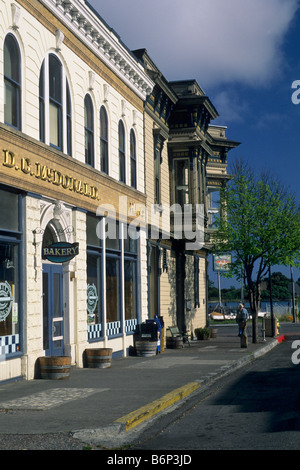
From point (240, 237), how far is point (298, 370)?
12161 mm

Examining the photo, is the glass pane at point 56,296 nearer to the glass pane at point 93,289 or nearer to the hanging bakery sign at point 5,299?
the glass pane at point 93,289

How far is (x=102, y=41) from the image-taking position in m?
20.3

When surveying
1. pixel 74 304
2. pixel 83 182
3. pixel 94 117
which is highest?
pixel 94 117

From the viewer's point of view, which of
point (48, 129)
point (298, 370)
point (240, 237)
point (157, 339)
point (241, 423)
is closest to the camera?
point (241, 423)

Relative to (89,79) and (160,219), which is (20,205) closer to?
(89,79)

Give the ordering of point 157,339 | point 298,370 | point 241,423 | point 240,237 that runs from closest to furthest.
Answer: point 241,423, point 298,370, point 157,339, point 240,237

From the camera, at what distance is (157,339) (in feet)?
74.9

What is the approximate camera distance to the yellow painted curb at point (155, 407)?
9471mm

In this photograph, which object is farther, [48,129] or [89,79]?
[89,79]

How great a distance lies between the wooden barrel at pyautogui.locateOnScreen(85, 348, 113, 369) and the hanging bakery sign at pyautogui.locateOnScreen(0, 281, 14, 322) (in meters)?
4.08

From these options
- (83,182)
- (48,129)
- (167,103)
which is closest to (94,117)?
(83,182)

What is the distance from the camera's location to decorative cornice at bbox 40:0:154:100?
1761cm

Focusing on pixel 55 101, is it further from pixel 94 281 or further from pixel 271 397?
pixel 271 397

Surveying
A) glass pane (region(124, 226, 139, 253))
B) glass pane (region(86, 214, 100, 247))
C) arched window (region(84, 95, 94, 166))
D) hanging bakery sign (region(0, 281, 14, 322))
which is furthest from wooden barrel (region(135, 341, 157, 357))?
hanging bakery sign (region(0, 281, 14, 322))
